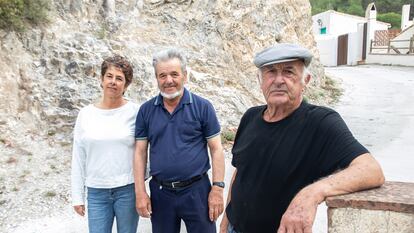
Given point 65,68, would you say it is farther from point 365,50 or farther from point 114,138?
point 365,50

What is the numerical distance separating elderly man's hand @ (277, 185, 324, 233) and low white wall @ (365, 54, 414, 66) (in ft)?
76.0

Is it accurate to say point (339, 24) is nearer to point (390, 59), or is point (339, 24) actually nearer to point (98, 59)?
point (390, 59)

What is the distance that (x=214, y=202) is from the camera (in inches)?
107

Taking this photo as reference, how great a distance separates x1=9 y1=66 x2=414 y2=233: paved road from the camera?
Answer: 416cm

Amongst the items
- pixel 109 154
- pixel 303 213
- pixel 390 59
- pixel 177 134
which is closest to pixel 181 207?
pixel 177 134

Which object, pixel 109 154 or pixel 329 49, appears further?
pixel 329 49

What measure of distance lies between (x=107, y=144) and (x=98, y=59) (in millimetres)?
4847

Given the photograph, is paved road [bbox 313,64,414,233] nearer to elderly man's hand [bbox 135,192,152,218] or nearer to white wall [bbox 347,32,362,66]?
elderly man's hand [bbox 135,192,152,218]

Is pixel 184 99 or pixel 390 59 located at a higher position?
pixel 184 99

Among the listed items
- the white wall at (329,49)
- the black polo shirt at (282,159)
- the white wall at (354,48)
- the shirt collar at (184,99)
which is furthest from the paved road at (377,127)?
the white wall at (329,49)

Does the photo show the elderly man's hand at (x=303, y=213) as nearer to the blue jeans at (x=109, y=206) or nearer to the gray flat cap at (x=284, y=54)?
the gray flat cap at (x=284, y=54)

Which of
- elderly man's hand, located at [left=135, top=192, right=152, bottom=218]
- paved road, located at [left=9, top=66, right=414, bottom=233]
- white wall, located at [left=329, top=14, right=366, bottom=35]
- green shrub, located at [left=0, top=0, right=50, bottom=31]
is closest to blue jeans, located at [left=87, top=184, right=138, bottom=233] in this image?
elderly man's hand, located at [left=135, top=192, right=152, bottom=218]

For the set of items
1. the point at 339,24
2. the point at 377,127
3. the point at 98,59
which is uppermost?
the point at 339,24

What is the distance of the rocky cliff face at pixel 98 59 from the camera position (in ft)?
19.1
